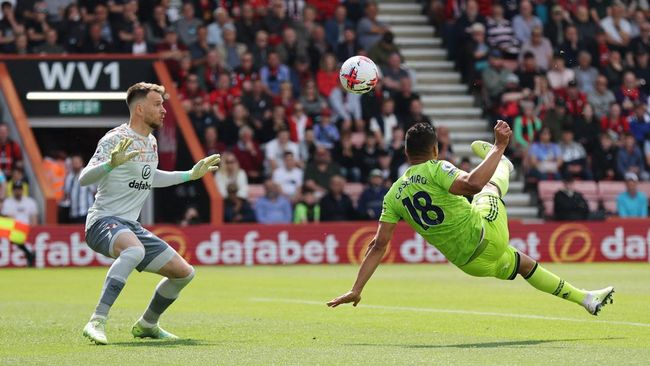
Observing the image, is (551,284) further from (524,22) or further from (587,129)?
(524,22)

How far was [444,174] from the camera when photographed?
432 inches

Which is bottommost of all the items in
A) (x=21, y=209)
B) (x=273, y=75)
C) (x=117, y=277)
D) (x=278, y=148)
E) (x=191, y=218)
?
(x=191, y=218)

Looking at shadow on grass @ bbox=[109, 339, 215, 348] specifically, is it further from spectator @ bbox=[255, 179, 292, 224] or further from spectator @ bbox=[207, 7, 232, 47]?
spectator @ bbox=[207, 7, 232, 47]

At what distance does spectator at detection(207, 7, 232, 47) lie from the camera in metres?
28.0

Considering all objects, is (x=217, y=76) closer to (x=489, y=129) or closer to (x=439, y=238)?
(x=489, y=129)

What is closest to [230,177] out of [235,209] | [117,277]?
[235,209]

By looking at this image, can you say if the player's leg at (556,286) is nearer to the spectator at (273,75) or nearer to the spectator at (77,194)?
the spectator at (77,194)

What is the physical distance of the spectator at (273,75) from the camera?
27.8m

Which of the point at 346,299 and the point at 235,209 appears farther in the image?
the point at 235,209

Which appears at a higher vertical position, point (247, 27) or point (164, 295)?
point (247, 27)

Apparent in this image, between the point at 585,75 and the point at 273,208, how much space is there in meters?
8.44

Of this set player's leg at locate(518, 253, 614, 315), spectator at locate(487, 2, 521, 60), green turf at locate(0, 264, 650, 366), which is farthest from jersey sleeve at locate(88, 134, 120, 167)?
spectator at locate(487, 2, 521, 60)

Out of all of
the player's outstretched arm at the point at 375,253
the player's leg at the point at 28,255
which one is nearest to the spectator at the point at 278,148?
the player's leg at the point at 28,255

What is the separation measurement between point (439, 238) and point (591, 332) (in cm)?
170
